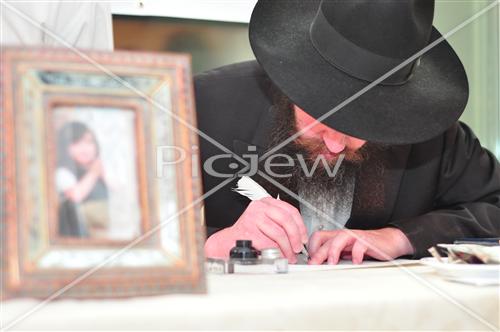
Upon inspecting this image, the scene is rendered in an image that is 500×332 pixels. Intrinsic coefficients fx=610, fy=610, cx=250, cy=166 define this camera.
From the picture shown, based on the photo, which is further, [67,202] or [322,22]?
[322,22]

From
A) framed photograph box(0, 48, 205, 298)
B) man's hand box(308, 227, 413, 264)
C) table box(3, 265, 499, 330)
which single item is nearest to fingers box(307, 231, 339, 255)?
man's hand box(308, 227, 413, 264)

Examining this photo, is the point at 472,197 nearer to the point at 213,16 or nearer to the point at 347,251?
the point at 347,251

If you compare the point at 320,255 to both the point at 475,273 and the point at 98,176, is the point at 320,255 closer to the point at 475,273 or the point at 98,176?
the point at 475,273

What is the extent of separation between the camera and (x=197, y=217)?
63 cm

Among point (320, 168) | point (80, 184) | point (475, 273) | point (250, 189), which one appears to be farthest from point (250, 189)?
point (80, 184)

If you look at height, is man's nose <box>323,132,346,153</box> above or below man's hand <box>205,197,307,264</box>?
above

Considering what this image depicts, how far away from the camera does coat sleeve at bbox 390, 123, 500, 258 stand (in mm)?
1319

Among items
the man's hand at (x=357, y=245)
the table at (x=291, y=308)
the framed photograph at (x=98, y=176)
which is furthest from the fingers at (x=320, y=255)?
the framed photograph at (x=98, y=176)

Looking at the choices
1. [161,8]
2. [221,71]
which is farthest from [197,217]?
[161,8]

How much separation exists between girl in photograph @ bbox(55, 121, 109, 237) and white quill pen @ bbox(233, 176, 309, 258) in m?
0.72

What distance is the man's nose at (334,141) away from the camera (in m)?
1.22

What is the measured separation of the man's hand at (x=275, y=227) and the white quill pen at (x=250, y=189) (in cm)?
19

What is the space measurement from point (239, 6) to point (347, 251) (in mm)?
1915

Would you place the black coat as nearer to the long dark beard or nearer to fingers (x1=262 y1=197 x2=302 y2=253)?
the long dark beard
